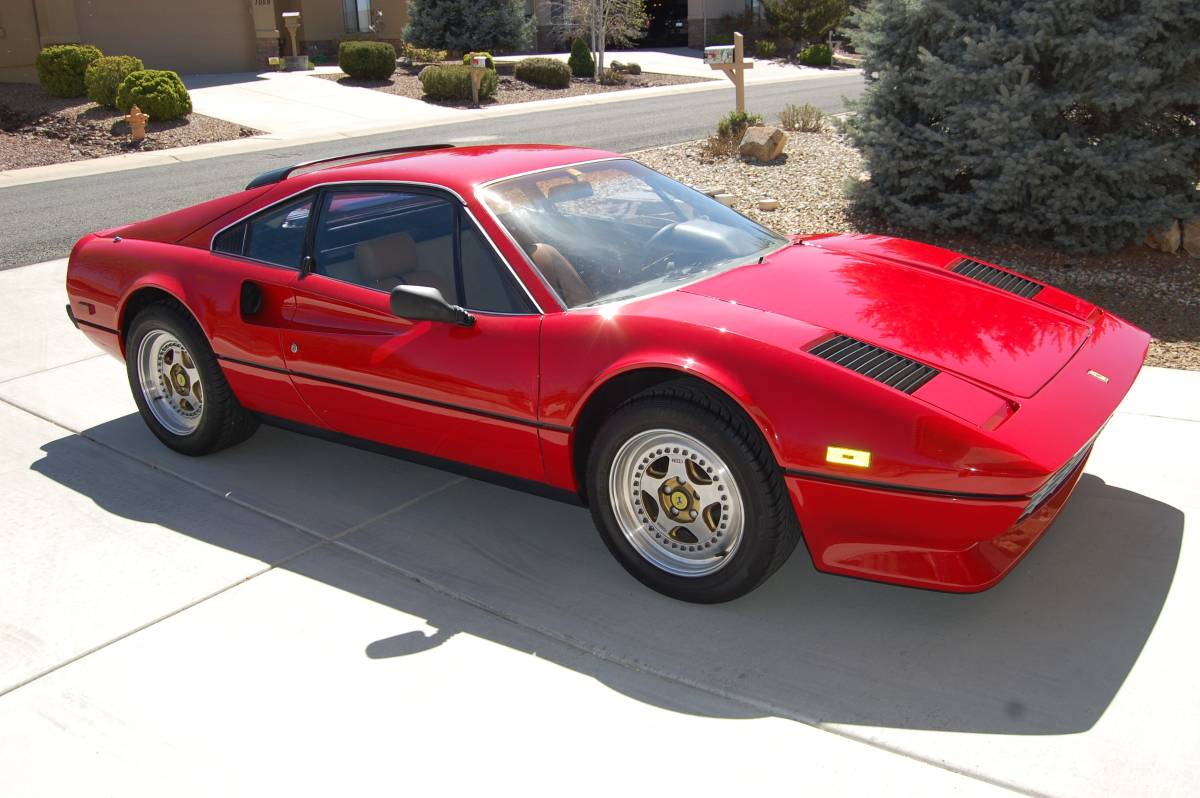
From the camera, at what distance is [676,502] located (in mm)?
3549

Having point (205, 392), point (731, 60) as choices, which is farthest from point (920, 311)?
point (731, 60)

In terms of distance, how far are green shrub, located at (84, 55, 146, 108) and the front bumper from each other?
21.3 metres

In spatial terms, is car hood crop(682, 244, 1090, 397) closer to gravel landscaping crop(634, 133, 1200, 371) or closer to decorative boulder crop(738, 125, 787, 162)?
gravel landscaping crop(634, 133, 1200, 371)

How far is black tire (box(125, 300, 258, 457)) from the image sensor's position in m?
4.87

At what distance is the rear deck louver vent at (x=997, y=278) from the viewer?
14.1 feet

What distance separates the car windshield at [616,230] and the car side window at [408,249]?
0.53 ft

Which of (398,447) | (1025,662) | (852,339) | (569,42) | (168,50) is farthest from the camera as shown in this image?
(569,42)

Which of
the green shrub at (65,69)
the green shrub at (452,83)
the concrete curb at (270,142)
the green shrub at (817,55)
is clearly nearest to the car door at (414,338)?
the concrete curb at (270,142)

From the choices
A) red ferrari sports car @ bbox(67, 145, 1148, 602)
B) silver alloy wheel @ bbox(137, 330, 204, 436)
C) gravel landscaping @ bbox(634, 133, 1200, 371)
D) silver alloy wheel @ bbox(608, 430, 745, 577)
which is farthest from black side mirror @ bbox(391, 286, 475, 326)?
gravel landscaping @ bbox(634, 133, 1200, 371)

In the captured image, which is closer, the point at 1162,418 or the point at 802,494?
the point at 802,494

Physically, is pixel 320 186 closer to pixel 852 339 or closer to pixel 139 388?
pixel 139 388

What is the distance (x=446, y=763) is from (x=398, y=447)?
1.64 m

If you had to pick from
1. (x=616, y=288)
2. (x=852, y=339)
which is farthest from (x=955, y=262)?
(x=616, y=288)

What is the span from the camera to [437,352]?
3969mm
